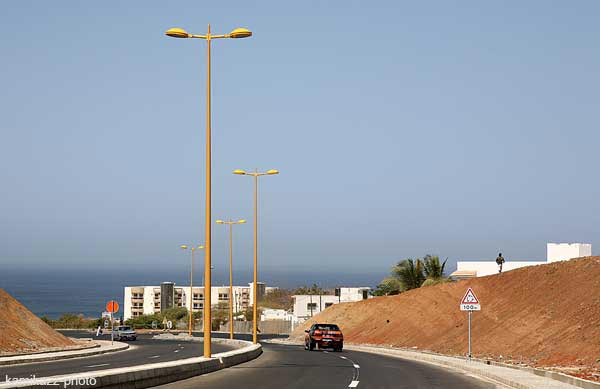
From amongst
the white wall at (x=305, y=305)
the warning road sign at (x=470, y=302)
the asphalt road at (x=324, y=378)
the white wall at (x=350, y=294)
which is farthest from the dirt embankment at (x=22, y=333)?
the white wall at (x=350, y=294)

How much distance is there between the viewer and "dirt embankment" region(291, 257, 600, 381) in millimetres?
49781

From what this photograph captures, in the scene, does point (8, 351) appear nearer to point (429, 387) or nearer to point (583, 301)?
point (429, 387)

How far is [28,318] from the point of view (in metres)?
56.8

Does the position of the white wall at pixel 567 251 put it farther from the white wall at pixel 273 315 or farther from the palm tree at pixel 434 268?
the white wall at pixel 273 315

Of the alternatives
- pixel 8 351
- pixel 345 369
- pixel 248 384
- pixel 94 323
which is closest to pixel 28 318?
pixel 8 351

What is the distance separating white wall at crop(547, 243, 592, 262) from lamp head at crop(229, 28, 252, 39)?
198 ft

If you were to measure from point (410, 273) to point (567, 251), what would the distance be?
1805 centimetres

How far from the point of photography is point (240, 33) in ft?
99.1

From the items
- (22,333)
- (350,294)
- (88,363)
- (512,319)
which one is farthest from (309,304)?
(88,363)

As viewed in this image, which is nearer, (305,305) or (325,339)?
(325,339)

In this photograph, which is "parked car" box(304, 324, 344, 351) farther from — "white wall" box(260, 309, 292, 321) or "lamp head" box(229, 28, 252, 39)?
"white wall" box(260, 309, 292, 321)

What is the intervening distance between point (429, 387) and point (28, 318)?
3870 cm

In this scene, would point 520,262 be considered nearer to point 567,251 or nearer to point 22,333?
point 567,251

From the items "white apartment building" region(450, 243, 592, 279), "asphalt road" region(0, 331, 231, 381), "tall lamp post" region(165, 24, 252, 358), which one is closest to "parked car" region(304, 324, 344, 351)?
"asphalt road" region(0, 331, 231, 381)
